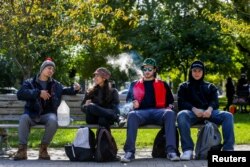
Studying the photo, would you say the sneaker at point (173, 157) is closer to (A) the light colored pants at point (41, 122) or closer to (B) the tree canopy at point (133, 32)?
(A) the light colored pants at point (41, 122)

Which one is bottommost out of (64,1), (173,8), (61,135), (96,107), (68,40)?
(61,135)

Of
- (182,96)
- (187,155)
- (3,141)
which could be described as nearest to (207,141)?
(187,155)

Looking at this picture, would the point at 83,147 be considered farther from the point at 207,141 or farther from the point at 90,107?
the point at 207,141

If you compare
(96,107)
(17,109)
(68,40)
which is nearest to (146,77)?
(96,107)

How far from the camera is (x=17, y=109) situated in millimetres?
10375

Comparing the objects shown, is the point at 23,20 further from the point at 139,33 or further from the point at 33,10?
the point at 139,33

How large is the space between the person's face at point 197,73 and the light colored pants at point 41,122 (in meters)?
2.34

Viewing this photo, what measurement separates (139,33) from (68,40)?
18075 mm

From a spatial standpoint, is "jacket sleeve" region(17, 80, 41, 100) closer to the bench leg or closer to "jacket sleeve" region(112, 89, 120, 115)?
the bench leg

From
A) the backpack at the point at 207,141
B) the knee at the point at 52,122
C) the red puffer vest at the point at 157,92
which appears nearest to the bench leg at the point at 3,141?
the knee at the point at 52,122

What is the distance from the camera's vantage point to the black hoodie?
923 centimetres

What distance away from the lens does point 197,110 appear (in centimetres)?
907

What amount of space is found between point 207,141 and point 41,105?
8.80ft

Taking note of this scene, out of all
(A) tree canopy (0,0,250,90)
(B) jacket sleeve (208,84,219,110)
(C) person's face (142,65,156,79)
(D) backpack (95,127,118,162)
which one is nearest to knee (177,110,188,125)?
(B) jacket sleeve (208,84,219,110)
